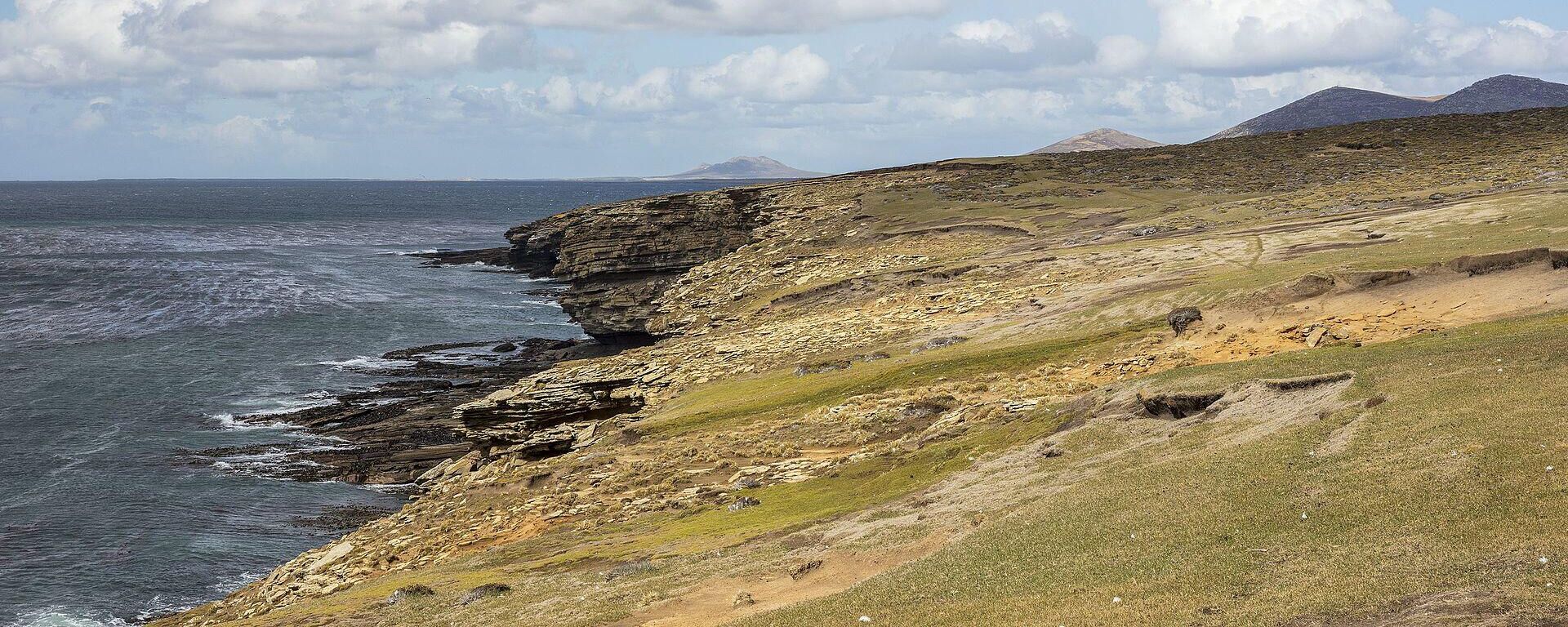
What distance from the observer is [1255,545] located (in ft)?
58.9

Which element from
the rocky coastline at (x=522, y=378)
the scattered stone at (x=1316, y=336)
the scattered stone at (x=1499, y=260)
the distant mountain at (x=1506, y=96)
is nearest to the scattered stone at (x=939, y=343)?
the rocky coastline at (x=522, y=378)

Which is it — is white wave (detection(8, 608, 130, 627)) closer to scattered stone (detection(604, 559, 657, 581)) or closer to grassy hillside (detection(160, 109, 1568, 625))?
grassy hillside (detection(160, 109, 1568, 625))

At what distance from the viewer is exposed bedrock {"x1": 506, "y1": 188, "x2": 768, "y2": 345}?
76.8 meters

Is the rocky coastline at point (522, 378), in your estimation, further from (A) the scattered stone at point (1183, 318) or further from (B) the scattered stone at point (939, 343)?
(A) the scattered stone at point (1183, 318)

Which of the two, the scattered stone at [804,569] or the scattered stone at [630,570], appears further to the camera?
the scattered stone at [630,570]

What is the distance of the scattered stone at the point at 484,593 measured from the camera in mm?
25875

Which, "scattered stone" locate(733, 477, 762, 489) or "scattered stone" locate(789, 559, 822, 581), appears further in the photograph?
"scattered stone" locate(733, 477, 762, 489)

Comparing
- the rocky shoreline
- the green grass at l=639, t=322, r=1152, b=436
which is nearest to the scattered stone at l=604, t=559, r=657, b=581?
the green grass at l=639, t=322, r=1152, b=436

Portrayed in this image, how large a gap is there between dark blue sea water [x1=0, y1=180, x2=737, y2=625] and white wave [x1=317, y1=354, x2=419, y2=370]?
642 millimetres

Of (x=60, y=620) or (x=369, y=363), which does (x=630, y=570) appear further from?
(x=369, y=363)

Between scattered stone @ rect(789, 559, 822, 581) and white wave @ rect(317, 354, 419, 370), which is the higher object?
scattered stone @ rect(789, 559, 822, 581)

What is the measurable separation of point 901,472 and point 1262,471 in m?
11.0

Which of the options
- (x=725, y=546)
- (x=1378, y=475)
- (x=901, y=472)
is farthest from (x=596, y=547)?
(x=1378, y=475)

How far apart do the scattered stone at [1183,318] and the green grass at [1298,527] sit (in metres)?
12.5
